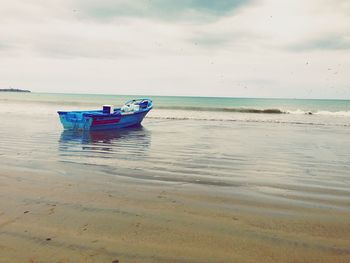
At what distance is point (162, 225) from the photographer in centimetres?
425

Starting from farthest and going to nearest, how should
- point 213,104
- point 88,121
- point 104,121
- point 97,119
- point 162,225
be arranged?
point 213,104 < point 104,121 < point 97,119 < point 88,121 < point 162,225

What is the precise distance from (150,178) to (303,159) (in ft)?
17.5

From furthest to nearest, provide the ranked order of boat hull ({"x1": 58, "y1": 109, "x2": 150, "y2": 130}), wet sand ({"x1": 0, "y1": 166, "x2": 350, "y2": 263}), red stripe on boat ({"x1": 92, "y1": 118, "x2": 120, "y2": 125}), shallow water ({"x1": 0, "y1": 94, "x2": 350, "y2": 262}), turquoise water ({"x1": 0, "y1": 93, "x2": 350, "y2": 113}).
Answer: turquoise water ({"x1": 0, "y1": 93, "x2": 350, "y2": 113})
red stripe on boat ({"x1": 92, "y1": 118, "x2": 120, "y2": 125})
boat hull ({"x1": 58, "y1": 109, "x2": 150, "y2": 130})
shallow water ({"x1": 0, "y1": 94, "x2": 350, "y2": 262})
wet sand ({"x1": 0, "y1": 166, "x2": 350, "y2": 263})

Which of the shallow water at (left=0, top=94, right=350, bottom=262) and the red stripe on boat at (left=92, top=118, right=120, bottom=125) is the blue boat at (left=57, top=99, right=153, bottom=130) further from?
the shallow water at (left=0, top=94, right=350, bottom=262)

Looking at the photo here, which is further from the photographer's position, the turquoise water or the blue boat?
the turquoise water

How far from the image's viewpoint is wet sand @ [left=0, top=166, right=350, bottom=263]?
345 cm

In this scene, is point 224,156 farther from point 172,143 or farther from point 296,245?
point 296,245

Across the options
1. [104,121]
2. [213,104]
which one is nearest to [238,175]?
[104,121]

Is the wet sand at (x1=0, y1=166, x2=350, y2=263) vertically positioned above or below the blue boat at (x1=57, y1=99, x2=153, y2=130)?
below

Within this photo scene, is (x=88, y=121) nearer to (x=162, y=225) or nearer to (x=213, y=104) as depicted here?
(x=162, y=225)

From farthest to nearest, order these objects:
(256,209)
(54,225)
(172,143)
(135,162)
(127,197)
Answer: (172,143) < (135,162) < (127,197) < (256,209) < (54,225)

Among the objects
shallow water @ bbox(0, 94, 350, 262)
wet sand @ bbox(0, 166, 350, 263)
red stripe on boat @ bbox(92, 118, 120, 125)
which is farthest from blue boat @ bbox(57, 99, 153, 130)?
wet sand @ bbox(0, 166, 350, 263)

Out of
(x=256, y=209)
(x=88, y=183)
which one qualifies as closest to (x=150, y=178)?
(x=88, y=183)

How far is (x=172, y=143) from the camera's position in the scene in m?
13.4
